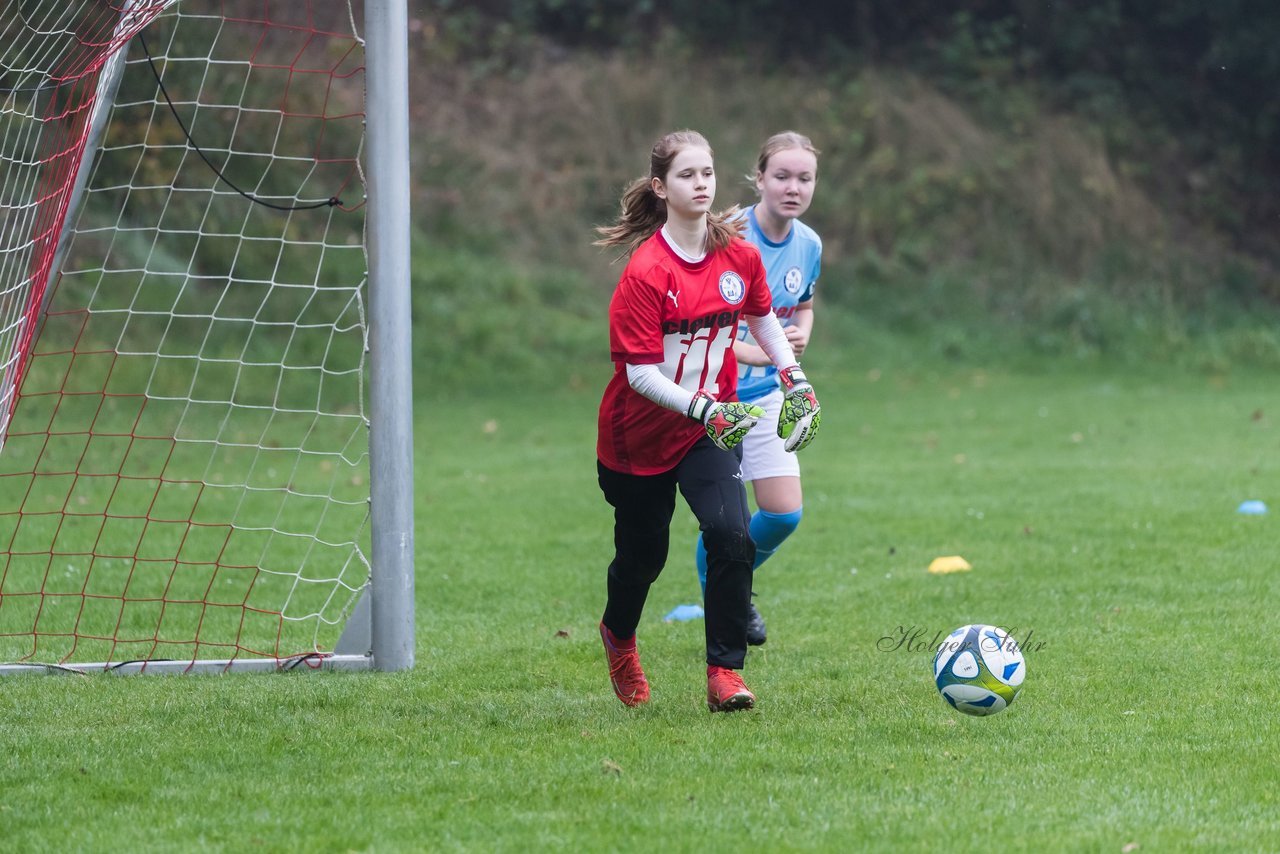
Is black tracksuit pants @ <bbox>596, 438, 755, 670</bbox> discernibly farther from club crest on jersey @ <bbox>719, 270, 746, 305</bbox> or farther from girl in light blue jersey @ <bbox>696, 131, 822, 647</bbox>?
girl in light blue jersey @ <bbox>696, 131, 822, 647</bbox>

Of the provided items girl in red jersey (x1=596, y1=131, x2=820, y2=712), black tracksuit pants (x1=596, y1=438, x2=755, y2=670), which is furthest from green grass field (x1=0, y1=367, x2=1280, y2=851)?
girl in red jersey (x1=596, y1=131, x2=820, y2=712)

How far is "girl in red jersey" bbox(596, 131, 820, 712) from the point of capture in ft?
15.0

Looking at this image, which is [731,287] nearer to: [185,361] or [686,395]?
[686,395]

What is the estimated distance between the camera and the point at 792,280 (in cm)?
599

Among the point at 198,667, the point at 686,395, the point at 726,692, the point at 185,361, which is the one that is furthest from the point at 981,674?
the point at 185,361

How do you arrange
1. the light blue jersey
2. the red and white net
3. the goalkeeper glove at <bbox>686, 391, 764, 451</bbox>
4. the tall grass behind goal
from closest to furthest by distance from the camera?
the goalkeeper glove at <bbox>686, 391, 764, 451</bbox>, the tall grass behind goal, the light blue jersey, the red and white net

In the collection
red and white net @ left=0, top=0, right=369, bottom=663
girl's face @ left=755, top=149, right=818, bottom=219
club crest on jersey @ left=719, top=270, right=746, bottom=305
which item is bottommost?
red and white net @ left=0, top=0, right=369, bottom=663

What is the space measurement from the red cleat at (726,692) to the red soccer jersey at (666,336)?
A: 0.67 m

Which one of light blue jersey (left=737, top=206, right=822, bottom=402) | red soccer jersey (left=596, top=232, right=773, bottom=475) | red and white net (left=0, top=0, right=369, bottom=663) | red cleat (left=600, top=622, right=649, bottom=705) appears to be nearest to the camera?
red soccer jersey (left=596, top=232, right=773, bottom=475)

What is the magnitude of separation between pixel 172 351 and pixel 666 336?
45.2 feet

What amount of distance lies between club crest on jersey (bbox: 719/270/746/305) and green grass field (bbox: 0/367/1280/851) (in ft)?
4.30

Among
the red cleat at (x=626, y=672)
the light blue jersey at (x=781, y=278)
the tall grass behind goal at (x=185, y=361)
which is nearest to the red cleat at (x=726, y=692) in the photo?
the red cleat at (x=626, y=672)

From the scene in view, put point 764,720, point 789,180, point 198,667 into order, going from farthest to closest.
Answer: point 789,180, point 198,667, point 764,720

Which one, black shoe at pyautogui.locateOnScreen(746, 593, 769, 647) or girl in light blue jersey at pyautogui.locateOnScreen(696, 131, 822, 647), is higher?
girl in light blue jersey at pyautogui.locateOnScreen(696, 131, 822, 647)
